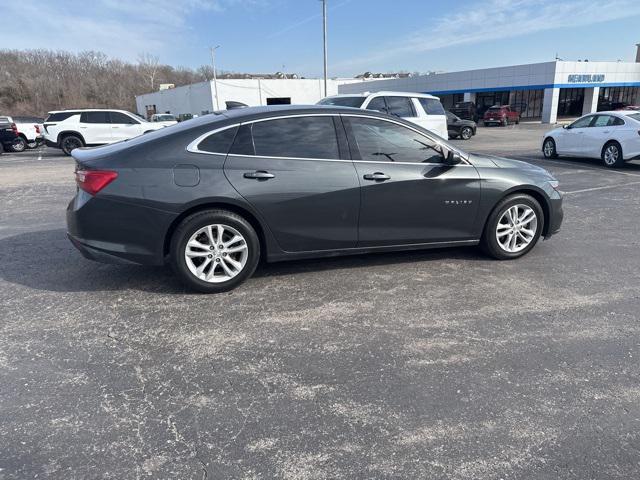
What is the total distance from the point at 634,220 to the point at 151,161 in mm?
6987

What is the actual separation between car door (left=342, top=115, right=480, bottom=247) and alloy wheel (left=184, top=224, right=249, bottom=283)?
3.92 ft

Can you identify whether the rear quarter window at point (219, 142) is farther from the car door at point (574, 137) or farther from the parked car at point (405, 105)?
the car door at point (574, 137)

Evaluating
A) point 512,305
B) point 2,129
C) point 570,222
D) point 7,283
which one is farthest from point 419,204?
point 2,129

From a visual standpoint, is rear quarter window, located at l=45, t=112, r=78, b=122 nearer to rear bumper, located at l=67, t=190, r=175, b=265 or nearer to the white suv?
the white suv

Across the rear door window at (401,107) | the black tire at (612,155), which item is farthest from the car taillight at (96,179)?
the black tire at (612,155)

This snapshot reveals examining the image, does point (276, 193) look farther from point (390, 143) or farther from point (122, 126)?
point (122, 126)

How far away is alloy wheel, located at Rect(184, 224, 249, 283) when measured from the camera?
420 centimetres

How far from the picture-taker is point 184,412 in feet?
8.91

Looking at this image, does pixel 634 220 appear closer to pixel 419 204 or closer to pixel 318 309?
pixel 419 204

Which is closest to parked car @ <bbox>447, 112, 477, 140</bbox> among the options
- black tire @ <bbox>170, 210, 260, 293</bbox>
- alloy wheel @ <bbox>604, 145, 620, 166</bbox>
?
alloy wheel @ <bbox>604, 145, 620, 166</bbox>

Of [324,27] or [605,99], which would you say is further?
[605,99]

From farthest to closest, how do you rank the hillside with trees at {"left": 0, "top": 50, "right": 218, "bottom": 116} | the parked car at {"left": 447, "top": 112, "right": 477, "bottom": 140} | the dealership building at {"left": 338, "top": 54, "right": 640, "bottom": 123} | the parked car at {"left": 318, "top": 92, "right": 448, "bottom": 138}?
the hillside with trees at {"left": 0, "top": 50, "right": 218, "bottom": 116} < the dealership building at {"left": 338, "top": 54, "right": 640, "bottom": 123} < the parked car at {"left": 447, "top": 112, "right": 477, "bottom": 140} < the parked car at {"left": 318, "top": 92, "right": 448, "bottom": 138}

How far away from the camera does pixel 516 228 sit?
205 inches

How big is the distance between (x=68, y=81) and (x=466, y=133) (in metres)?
86.8
